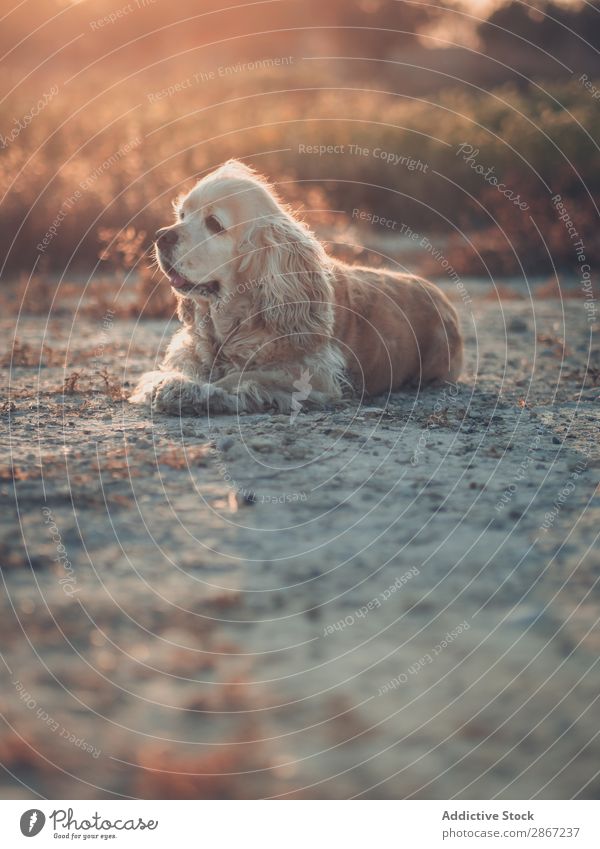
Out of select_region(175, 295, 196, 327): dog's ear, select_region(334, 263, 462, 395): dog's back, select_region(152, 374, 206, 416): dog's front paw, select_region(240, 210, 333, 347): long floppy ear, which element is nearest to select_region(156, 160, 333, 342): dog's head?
select_region(240, 210, 333, 347): long floppy ear

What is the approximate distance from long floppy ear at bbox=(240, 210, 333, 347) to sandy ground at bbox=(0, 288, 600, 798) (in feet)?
1.81

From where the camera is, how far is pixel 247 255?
5.70m

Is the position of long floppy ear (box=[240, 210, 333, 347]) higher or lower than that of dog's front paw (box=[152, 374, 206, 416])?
higher

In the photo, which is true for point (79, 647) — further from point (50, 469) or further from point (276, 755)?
point (50, 469)

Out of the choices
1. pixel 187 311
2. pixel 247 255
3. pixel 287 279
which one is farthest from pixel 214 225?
pixel 187 311

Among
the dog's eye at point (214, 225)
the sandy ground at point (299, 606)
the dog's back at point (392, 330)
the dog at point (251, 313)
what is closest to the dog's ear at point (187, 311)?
the dog at point (251, 313)

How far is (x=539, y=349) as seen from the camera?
838 cm

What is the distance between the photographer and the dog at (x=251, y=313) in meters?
5.53

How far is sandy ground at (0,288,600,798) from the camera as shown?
2.52 m

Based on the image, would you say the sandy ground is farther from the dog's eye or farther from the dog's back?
the dog's eye

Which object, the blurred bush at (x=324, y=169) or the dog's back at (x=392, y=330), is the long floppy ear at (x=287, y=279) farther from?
the blurred bush at (x=324, y=169)

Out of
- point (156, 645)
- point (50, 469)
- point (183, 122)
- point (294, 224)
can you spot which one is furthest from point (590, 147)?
point (156, 645)

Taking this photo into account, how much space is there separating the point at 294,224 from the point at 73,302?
16.9ft

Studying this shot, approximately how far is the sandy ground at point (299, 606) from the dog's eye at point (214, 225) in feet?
3.74
